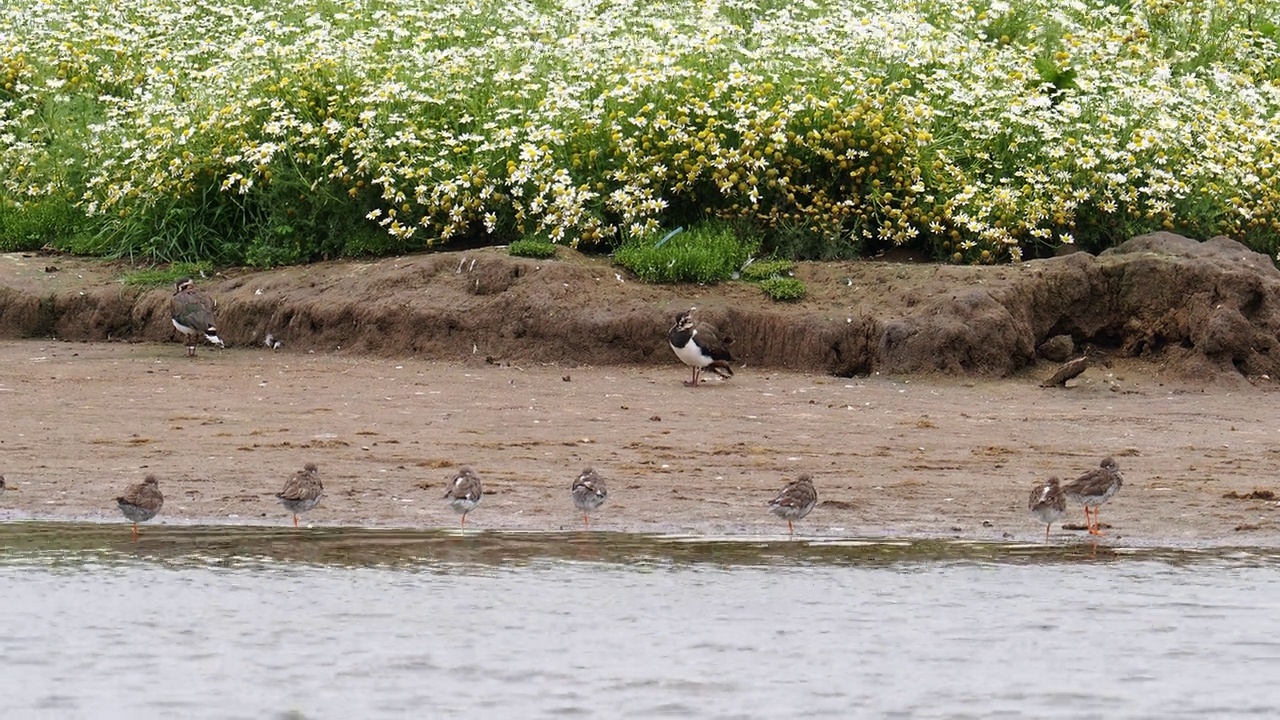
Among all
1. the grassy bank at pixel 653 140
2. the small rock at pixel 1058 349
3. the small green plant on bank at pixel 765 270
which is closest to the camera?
the small rock at pixel 1058 349

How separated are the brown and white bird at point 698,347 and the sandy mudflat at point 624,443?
0.19 meters

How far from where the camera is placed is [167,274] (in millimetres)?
17734

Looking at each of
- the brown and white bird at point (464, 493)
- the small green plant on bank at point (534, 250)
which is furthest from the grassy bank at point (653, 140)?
the brown and white bird at point (464, 493)

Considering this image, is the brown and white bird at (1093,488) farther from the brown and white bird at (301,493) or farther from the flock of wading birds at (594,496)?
the brown and white bird at (301,493)

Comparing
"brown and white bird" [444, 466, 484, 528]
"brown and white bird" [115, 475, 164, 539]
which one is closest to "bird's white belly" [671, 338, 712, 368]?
"brown and white bird" [444, 466, 484, 528]

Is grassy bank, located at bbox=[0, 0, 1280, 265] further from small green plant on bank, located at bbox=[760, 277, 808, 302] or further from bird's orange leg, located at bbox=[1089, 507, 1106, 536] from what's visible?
bird's orange leg, located at bbox=[1089, 507, 1106, 536]

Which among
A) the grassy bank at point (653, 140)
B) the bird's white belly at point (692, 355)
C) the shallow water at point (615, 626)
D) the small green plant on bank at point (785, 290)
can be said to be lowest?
the shallow water at point (615, 626)

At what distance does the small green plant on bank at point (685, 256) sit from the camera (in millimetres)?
16125

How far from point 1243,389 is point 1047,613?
7424mm

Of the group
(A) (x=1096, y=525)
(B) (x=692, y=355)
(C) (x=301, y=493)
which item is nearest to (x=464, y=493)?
(C) (x=301, y=493)

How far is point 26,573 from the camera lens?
886 cm

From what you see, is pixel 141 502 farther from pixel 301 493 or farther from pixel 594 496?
pixel 594 496

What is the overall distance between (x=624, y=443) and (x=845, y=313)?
3943mm

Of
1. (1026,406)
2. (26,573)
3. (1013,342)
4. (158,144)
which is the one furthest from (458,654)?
(158,144)
